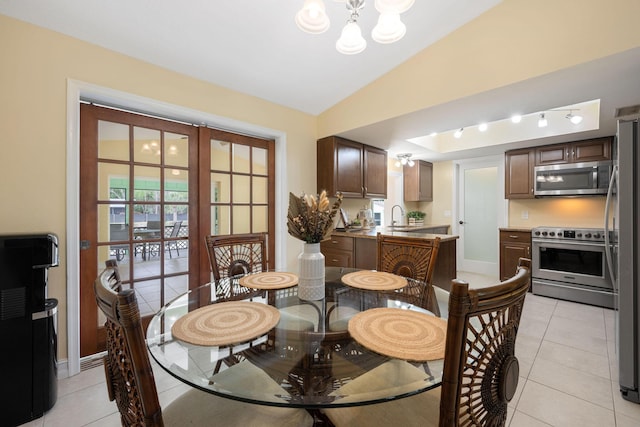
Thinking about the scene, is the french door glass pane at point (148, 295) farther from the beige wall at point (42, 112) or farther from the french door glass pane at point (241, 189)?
the french door glass pane at point (241, 189)

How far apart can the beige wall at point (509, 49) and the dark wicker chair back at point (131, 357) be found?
2.62 metres

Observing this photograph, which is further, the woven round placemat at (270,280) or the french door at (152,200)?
the french door at (152,200)

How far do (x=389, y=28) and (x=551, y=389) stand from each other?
252 cm

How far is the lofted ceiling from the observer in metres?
1.82

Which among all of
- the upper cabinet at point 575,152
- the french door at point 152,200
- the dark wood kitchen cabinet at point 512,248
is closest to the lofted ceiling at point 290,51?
the upper cabinet at point 575,152

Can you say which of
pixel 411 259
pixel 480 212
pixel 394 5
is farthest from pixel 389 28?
pixel 480 212

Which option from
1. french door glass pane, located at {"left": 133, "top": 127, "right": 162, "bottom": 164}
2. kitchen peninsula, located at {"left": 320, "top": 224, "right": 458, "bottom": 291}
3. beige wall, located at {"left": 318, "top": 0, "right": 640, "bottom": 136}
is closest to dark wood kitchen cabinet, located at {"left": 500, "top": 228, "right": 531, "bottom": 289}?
kitchen peninsula, located at {"left": 320, "top": 224, "right": 458, "bottom": 291}

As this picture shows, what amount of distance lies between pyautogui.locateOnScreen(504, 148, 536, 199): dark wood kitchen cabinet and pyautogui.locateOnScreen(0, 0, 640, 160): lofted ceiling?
999 millimetres

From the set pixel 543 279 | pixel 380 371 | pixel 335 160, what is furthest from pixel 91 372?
pixel 543 279

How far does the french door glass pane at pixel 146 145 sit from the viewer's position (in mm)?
2342

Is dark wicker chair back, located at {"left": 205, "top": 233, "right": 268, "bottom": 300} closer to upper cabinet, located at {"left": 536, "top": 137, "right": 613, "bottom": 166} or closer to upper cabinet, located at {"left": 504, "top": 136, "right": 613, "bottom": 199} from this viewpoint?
upper cabinet, located at {"left": 504, "top": 136, "right": 613, "bottom": 199}

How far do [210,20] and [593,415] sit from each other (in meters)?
3.59

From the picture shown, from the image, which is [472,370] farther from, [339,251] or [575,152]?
[575,152]

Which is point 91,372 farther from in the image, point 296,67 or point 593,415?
point 593,415
